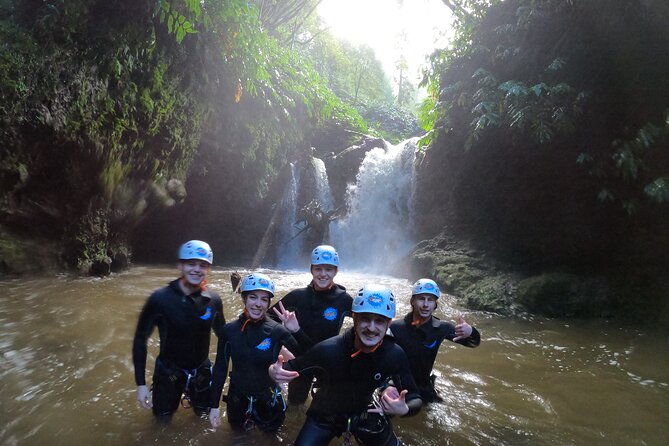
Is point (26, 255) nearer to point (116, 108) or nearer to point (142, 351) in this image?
point (116, 108)

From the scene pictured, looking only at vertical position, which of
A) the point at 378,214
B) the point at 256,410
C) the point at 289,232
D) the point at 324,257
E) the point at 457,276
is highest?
the point at 378,214

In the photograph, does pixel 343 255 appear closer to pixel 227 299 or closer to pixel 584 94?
pixel 227 299

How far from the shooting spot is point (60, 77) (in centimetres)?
758

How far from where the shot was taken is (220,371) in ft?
10.6

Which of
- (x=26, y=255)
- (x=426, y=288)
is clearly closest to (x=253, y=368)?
(x=426, y=288)

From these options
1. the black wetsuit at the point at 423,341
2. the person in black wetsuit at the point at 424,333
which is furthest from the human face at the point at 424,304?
the black wetsuit at the point at 423,341

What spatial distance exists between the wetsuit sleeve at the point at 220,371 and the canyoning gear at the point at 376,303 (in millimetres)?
1348

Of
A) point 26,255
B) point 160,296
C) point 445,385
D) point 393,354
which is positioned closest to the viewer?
point 393,354

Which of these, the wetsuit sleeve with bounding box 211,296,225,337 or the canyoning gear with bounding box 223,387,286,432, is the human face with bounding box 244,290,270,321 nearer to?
the wetsuit sleeve with bounding box 211,296,225,337

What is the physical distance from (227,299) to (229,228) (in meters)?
9.67

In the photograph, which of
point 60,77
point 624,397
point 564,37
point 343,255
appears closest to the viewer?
point 624,397

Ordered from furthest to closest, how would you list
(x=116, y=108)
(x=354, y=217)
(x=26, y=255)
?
(x=354, y=217) < (x=116, y=108) < (x=26, y=255)

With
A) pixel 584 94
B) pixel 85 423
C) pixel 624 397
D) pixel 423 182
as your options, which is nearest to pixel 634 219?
pixel 584 94

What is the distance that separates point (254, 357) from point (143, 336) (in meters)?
1.02
